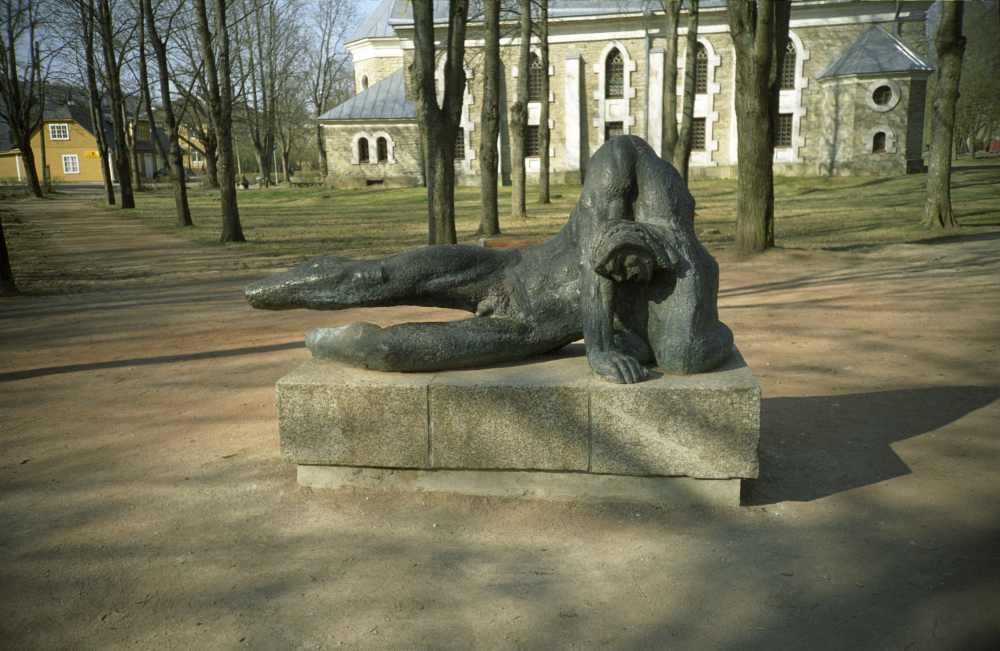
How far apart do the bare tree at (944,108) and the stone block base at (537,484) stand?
12.5 m

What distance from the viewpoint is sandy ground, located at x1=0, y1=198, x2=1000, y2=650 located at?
275 cm

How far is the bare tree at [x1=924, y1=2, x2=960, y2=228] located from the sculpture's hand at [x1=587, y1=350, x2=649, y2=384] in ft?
41.2

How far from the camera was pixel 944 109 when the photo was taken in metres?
14.0

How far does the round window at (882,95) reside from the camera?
3156cm

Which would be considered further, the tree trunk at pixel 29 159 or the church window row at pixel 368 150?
the church window row at pixel 368 150

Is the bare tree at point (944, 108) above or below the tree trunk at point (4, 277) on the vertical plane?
above

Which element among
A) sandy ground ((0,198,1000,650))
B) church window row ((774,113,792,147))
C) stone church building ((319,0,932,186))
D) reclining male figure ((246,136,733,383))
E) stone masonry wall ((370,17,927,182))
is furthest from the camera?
church window row ((774,113,792,147))

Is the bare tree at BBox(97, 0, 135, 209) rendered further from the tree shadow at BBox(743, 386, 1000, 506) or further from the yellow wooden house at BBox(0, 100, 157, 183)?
the yellow wooden house at BBox(0, 100, 157, 183)

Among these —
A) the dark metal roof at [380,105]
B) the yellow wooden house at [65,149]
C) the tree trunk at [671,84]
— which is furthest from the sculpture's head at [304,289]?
the yellow wooden house at [65,149]

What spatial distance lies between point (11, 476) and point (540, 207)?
817 inches

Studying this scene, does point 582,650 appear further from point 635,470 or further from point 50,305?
point 50,305

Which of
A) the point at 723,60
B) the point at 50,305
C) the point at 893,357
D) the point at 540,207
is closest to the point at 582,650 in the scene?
the point at 893,357

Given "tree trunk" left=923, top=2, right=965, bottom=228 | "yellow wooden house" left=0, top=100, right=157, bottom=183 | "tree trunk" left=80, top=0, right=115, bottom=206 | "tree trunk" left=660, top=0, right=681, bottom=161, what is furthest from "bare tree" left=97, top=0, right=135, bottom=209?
"yellow wooden house" left=0, top=100, right=157, bottom=183

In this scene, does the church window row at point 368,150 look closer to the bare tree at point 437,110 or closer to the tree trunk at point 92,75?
the tree trunk at point 92,75
